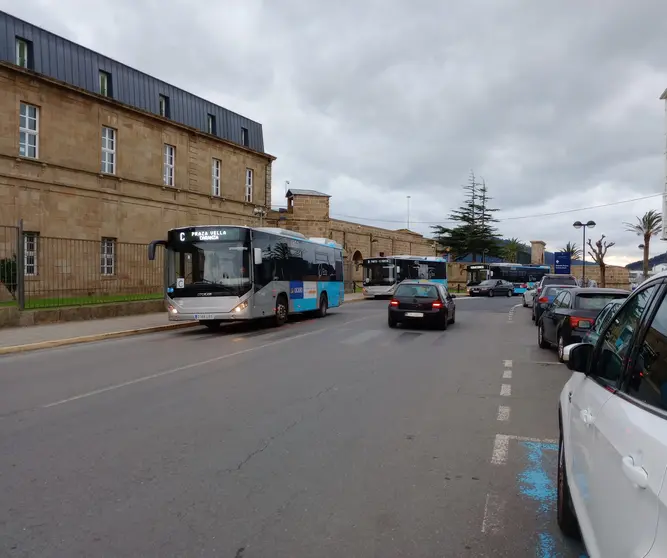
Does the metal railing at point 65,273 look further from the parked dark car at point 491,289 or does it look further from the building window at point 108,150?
the parked dark car at point 491,289

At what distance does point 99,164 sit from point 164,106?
676cm

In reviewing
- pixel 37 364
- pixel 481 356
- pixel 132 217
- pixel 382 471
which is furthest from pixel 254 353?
pixel 132 217

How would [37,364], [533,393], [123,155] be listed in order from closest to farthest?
[533,393] → [37,364] → [123,155]

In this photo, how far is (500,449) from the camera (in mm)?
5320

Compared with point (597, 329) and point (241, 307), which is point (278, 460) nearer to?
point (597, 329)

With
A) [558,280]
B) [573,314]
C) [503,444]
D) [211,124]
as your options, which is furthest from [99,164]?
[503,444]

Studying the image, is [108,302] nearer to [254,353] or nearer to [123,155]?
[254,353]

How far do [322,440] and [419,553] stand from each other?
2302 mm

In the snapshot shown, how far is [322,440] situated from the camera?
547cm

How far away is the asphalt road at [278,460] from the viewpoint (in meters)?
3.42

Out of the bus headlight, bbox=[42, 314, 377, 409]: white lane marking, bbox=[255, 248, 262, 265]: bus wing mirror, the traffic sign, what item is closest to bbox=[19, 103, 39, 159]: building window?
bbox=[255, 248, 262, 265]: bus wing mirror

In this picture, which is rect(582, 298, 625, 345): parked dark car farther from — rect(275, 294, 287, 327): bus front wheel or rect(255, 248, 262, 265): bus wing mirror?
rect(275, 294, 287, 327): bus front wheel

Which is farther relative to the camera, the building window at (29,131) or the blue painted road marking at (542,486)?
the building window at (29,131)

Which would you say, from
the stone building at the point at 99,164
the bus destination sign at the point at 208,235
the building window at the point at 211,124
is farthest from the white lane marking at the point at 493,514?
the building window at the point at 211,124
